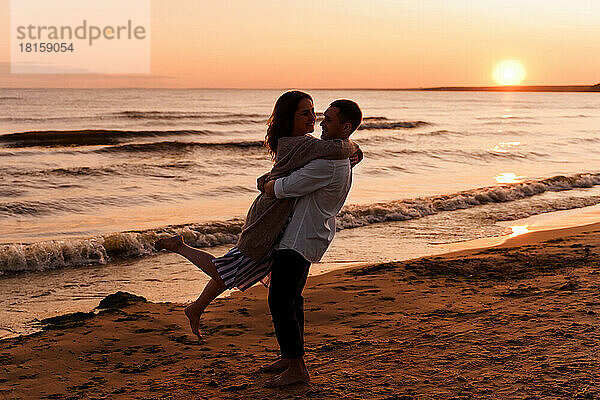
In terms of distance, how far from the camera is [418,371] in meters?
4.48

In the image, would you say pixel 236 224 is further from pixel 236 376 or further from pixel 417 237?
pixel 236 376

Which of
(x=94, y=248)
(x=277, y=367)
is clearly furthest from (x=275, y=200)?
(x=94, y=248)

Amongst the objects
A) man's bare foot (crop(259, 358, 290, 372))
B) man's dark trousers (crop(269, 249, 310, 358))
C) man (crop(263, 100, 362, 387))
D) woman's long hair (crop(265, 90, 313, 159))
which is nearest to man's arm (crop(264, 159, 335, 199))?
man (crop(263, 100, 362, 387))

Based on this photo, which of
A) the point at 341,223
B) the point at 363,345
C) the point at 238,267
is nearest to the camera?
the point at 238,267

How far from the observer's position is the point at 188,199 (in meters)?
15.1

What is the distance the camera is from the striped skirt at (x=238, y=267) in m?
4.15

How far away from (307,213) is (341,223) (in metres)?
8.09

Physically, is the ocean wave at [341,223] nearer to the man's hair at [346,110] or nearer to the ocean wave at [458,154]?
the man's hair at [346,110]

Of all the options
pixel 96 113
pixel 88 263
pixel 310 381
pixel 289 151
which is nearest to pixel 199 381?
pixel 310 381

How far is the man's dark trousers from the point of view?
405 cm

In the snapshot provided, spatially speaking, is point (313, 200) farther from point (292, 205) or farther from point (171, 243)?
point (171, 243)

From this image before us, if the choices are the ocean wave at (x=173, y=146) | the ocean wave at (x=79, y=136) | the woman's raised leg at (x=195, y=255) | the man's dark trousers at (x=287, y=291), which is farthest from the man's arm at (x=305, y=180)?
the ocean wave at (x=79, y=136)

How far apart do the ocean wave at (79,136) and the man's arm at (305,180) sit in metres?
26.0

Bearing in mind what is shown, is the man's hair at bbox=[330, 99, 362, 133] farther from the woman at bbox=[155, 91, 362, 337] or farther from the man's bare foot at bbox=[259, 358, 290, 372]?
the man's bare foot at bbox=[259, 358, 290, 372]
